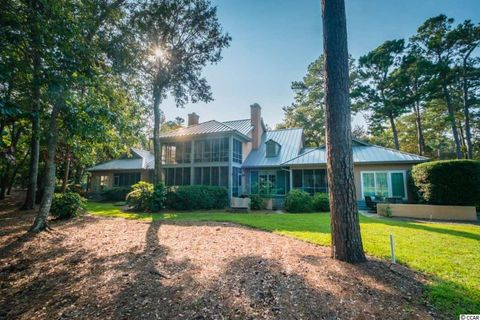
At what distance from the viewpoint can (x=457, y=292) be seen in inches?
129

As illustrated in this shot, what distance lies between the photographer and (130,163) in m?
24.8

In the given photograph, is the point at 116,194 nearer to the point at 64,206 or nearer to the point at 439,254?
the point at 64,206

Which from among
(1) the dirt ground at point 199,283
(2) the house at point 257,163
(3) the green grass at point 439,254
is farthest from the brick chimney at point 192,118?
(1) the dirt ground at point 199,283

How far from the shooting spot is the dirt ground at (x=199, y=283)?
2859 millimetres

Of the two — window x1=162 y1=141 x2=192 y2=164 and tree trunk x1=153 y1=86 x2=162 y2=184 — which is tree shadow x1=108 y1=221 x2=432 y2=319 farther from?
window x1=162 y1=141 x2=192 y2=164

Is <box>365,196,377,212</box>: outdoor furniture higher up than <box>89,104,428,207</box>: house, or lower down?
lower down

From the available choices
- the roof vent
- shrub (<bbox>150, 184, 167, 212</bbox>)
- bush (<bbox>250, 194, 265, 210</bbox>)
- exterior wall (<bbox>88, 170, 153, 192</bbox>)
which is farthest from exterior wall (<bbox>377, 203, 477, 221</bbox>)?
exterior wall (<bbox>88, 170, 153, 192</bbox>)

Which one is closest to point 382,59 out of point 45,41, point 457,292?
point 457,292

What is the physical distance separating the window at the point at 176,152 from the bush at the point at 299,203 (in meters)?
10.4

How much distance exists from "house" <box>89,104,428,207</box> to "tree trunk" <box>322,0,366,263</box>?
12.0 meters

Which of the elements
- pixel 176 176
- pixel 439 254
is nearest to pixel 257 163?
pixel 176 176

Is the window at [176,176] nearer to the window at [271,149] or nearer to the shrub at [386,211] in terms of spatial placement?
the window at [271,149]

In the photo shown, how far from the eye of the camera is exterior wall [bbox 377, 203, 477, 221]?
34.6 feet

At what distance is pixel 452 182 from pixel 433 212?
182 centimetres
